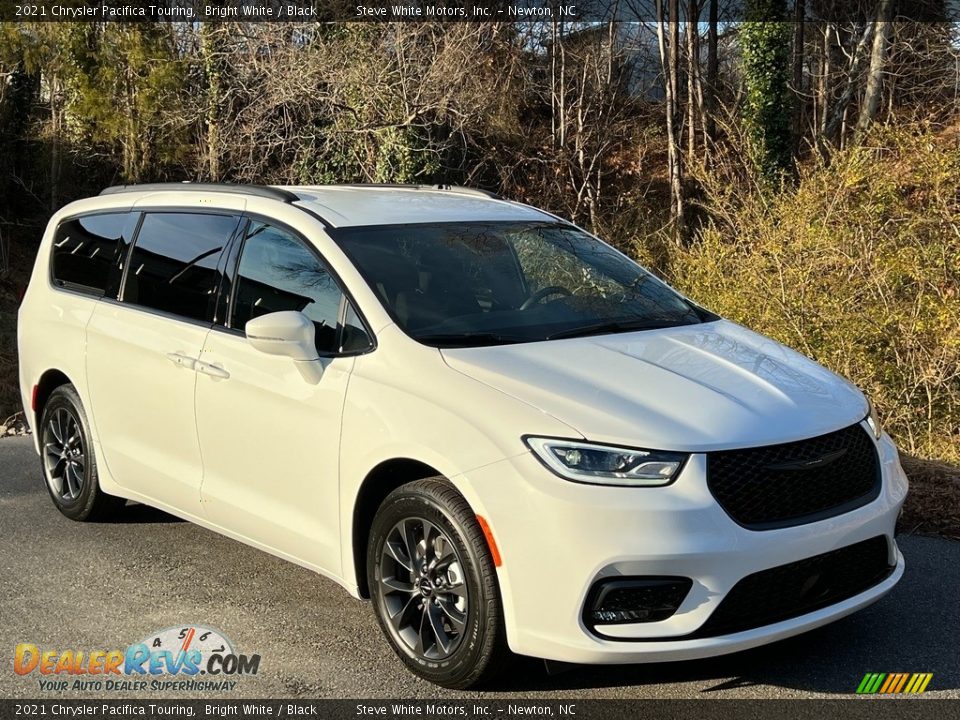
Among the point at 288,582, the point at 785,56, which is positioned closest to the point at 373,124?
the point at 785,56

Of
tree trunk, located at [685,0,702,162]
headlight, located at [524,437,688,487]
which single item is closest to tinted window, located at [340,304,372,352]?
headlight, located at [524,437,688,487]

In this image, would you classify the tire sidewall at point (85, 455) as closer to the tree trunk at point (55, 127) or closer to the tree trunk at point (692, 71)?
the tree trunk at point (692, 71)

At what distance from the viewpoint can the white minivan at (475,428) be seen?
11.8 feet

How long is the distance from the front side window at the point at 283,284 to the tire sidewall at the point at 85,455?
1622mm

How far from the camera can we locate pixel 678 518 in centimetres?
353

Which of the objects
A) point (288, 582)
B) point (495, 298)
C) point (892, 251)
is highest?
point (495, 298)

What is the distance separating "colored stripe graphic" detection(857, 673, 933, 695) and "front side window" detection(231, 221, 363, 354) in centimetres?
236

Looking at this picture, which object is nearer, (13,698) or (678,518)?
(678,518)

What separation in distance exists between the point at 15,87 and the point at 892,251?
77.2ft

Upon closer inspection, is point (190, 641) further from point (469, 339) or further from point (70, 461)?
point (70, 461)

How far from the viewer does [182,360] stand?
5094 mm

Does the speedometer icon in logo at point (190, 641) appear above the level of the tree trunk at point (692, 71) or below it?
below

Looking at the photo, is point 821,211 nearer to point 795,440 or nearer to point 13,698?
point 795,440

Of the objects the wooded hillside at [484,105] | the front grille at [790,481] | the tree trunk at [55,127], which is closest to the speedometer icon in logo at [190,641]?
the front grille at [790,481]
